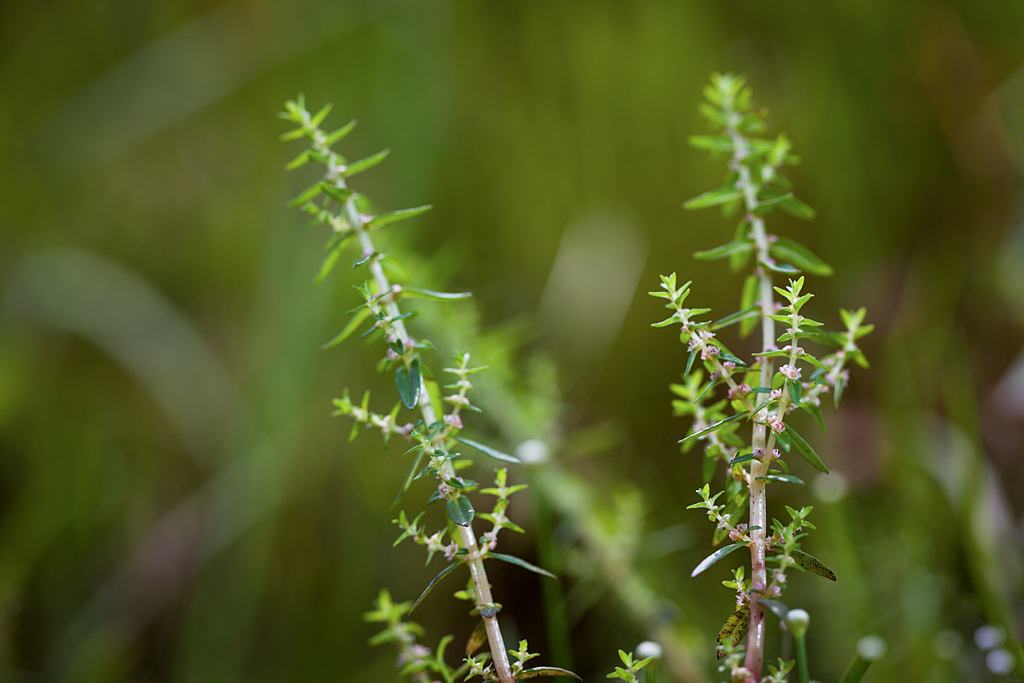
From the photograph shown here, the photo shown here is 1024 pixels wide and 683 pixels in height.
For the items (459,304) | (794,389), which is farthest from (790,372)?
(459,304)

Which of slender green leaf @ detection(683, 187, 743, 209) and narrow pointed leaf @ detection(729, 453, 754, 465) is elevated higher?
slender green leaf @ detection(683, 187, 743, 209)

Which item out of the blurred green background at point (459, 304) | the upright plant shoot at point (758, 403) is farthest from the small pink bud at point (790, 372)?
the blurred green background at point (459, 304)

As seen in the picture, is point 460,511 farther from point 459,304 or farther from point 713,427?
point 459,304

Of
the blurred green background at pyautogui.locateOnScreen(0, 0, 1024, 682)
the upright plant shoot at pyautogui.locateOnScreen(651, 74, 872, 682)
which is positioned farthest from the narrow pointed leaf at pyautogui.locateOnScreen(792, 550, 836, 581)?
the blurred green background at pyautogui.locateOnScreen(0, 0, 1024, 682)

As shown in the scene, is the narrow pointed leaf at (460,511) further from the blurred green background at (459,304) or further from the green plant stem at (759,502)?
the blurred green background at (459,304)

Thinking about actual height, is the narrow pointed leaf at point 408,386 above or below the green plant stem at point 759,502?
above

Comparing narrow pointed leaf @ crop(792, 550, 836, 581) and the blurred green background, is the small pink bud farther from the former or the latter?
the blurred green background
